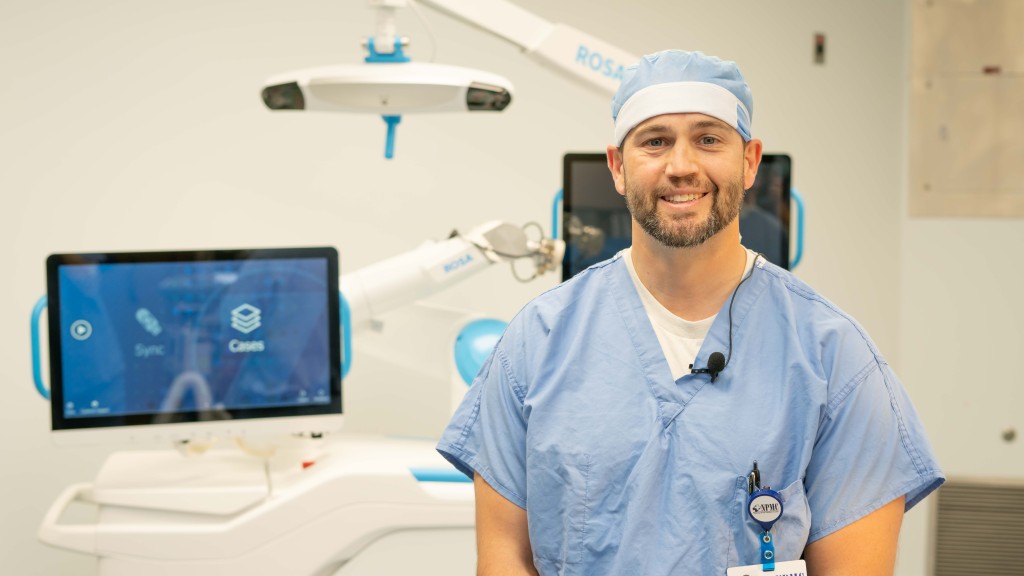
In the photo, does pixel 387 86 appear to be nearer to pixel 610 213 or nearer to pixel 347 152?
pixel 610 213

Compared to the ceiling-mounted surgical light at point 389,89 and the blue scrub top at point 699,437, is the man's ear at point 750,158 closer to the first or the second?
the blue scrub top at point 699,437

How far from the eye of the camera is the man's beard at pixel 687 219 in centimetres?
135

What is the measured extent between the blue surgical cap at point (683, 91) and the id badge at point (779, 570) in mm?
544

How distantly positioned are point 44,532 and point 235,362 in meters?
0.47

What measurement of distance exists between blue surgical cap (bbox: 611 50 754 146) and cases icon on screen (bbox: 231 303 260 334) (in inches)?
37.7

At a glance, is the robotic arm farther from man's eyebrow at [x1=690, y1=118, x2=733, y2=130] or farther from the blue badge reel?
the blue badge reel

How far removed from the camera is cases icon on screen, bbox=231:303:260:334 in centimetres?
210

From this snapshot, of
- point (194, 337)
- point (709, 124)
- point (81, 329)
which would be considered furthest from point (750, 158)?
point (81, 329)

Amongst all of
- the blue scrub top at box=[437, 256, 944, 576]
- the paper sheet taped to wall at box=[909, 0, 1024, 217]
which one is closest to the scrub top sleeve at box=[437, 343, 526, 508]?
the blue scrub top at box=[437, 256, 944, 576]

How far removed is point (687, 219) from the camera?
53.1 inches

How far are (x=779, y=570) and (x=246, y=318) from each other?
1191 millimetres

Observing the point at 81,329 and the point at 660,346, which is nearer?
the point at 660,346

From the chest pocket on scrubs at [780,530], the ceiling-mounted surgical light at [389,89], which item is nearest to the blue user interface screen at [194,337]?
the ceiling-mounted surgical light at [389,89]

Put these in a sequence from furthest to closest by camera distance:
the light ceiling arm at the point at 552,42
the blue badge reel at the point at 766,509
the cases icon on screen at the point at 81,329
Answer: the light ceiling arm at the point at 552,42 < the cases icon on screen at the point at 81,329 < the blue badge reel at the point at 766,509
